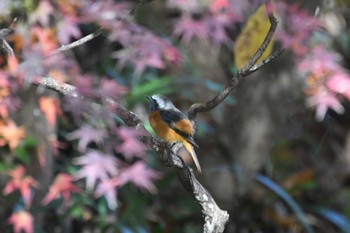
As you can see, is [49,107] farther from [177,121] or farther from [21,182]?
[177,121]

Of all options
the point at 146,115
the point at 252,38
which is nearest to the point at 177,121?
the point at 252,38

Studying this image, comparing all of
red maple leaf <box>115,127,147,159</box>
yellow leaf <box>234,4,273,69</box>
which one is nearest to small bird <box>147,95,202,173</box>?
yellow leaf <box>234,4,273,69</box>

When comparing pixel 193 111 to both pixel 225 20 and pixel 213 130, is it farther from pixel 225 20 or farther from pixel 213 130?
pixel 213 130

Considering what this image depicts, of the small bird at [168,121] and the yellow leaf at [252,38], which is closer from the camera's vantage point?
the small bird at [168,121]

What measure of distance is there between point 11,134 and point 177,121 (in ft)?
4.51

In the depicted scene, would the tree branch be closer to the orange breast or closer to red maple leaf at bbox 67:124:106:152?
the orange breast

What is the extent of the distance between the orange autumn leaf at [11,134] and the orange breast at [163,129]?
1274mm

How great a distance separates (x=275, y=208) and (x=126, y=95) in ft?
3.82

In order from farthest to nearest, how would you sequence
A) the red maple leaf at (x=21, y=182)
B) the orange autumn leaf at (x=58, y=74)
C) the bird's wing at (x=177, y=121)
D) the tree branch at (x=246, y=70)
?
the red maple leaf at (x=21, y=182) → the orange autumn leaf at (x=58, y=74) → the bird's wing at (x=177, y=121) → the tree branch at (x=246, y=70)

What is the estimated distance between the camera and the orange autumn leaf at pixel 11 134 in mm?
2357

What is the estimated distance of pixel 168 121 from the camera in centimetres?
112

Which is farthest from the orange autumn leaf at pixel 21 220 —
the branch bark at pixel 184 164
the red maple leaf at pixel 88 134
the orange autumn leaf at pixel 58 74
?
the branch bark at pixel 184 164

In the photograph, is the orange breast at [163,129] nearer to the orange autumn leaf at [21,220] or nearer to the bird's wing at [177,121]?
the bird's wing at [177,121]

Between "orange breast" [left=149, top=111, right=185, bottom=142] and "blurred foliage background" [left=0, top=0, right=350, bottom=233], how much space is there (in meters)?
0.43
